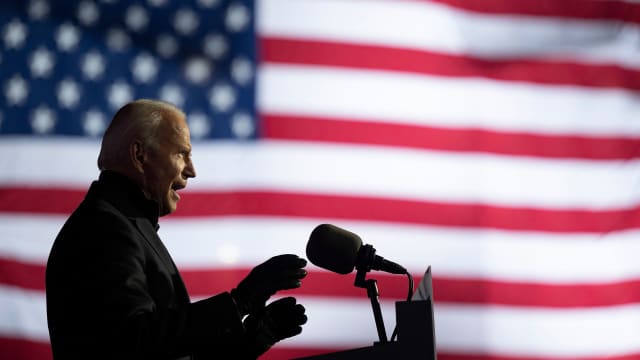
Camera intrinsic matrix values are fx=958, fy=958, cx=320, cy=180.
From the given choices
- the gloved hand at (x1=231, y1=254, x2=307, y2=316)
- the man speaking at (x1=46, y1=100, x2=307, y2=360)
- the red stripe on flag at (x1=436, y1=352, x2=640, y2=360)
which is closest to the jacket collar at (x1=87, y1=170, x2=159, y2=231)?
the man speaking at (x1=46, y1=100, x2=307, y2=360)

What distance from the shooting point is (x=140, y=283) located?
5.60 feet

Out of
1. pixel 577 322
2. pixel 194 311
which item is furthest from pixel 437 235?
pixel 194 311

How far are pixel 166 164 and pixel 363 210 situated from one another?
5.48 feet

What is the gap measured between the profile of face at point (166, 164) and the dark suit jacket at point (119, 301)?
0.26 ft

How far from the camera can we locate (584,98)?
386 cm

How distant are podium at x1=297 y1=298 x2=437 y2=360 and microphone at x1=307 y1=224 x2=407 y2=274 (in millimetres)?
238

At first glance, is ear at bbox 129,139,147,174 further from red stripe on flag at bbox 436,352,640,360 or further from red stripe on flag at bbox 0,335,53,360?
red stripe on flag at bbox 436,352,640,360

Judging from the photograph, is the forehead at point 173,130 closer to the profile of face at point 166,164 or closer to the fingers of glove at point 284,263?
the profile of face at point 166,164

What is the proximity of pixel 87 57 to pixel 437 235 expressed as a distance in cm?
146

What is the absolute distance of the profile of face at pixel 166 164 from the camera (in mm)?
1950

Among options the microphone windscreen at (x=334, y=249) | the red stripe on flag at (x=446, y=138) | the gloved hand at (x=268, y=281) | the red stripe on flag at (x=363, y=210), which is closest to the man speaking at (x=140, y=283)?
the gloved hand at (x=268, y=281)

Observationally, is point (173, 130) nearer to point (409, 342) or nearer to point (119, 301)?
point (119, 301)

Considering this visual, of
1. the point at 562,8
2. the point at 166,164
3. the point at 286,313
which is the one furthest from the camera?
the point at 562,8

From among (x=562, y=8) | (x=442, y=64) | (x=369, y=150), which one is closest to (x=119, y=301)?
(x=369, y=150)
